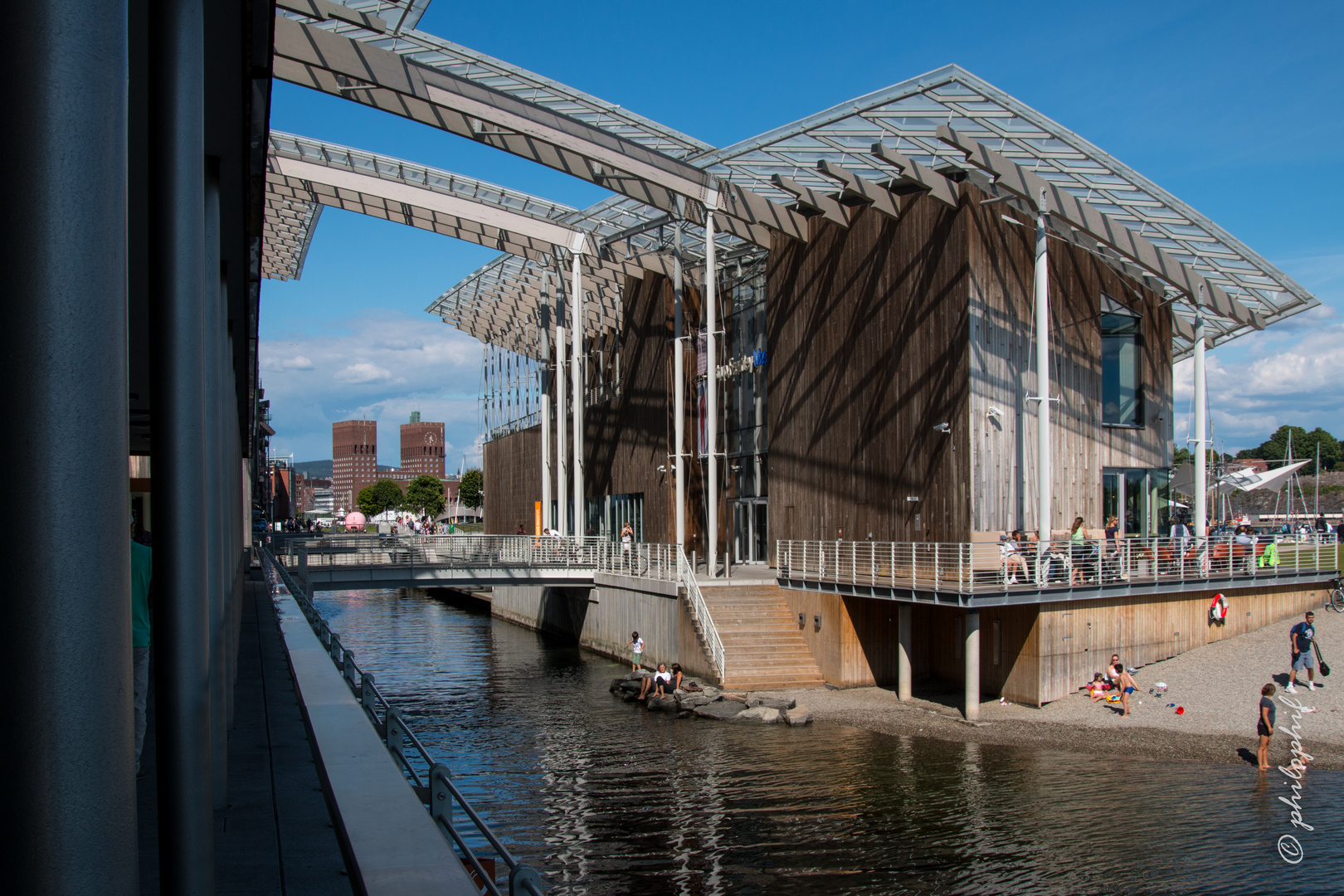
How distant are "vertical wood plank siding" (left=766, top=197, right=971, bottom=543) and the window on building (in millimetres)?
5441

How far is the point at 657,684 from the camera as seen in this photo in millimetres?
24766

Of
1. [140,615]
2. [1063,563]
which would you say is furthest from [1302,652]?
[140,615]

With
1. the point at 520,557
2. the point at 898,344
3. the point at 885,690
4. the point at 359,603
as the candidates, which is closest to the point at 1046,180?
the point at 898,344

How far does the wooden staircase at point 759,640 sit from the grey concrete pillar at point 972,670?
4892 millimetres

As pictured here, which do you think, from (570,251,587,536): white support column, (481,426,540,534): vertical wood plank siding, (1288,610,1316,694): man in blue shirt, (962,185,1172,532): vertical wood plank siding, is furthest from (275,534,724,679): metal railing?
(481,426,540,534): vertical wood plank siding

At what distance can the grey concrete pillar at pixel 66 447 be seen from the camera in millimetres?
2242

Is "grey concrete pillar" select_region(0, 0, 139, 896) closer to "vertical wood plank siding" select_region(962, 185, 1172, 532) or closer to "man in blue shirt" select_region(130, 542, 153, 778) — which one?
"man in blue shirt" select_region(130, 542, 153, 778)

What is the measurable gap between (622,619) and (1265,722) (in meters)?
19.4

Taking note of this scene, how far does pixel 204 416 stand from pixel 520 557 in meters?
31.7

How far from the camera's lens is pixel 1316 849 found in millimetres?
13164

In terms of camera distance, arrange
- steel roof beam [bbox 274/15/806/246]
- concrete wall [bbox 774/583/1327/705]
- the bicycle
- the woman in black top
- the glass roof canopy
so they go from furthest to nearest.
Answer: the bicycle < steel roof beam [bbox 274/15/806/246] < the glass roof canopy < concrete wall [bbox 774/583/1327/705] < the woman in black top

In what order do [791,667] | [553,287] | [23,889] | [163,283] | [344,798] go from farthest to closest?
[553,287], [791,667], [344,798], [163,283], [23,889]

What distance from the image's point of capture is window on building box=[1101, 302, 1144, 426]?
27516 mm

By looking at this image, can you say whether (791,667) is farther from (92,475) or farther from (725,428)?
(92,475)
